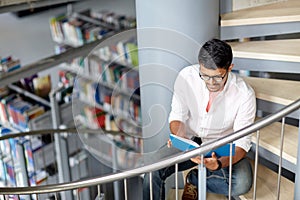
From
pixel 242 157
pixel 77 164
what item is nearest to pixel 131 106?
pixel 77 164

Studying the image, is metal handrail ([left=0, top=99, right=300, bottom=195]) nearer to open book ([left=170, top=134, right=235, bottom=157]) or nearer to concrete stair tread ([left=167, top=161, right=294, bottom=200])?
open book ([left=170, top=134, right=235, bottom=157])

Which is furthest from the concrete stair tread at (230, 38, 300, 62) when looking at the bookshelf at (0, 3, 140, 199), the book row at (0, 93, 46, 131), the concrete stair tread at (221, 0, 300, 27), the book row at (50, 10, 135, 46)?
the book row at (50, 10, 135, 46)

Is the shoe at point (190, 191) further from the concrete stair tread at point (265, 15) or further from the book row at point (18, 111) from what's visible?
the book row at point (18, 111)

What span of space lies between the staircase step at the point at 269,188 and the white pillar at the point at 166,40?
0.65 m

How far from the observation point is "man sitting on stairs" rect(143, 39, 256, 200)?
6.36ft

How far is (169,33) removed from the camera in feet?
7.95

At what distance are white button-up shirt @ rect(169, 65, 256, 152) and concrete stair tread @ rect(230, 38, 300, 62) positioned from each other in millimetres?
349

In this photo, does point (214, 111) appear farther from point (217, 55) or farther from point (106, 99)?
point (106, 99)

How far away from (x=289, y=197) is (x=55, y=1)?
268 cm

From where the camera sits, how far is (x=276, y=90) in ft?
7.56

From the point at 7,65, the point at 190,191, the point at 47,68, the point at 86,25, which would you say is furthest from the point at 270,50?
the point at 86,25

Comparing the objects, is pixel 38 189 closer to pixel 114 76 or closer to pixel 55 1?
pixel 55 1

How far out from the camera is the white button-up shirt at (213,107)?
2.00 meters

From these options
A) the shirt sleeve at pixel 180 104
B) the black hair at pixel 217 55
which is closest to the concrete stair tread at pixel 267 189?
the shirt sleeve at pixel 180 104
